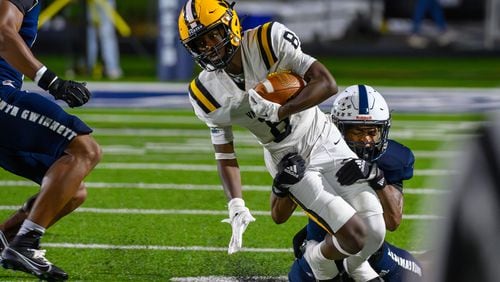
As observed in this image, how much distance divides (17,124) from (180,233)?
135 centimetres

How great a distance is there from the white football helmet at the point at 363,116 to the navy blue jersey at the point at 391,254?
5cm

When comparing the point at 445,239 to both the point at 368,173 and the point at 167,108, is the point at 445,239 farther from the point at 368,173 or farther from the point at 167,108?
the point at 167,108

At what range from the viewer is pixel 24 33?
162 inches

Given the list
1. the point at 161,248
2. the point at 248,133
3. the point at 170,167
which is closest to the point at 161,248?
the point at 161,248

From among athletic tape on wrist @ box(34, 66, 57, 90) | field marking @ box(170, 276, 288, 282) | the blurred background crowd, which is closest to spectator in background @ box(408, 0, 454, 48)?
the blurred background crowd

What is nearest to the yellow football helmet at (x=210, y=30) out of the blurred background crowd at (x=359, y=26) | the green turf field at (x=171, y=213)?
the green turf field at (x=171, y=213)

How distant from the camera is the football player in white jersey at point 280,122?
349 cm

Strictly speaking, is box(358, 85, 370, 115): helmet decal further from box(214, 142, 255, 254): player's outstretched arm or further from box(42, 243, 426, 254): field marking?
box(42, 243, 426, 254): field marking

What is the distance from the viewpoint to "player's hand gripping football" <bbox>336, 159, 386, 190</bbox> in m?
3.54

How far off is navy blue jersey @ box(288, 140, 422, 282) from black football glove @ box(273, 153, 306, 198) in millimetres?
285

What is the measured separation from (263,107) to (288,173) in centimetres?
24

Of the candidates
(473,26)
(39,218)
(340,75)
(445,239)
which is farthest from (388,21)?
(445,239)

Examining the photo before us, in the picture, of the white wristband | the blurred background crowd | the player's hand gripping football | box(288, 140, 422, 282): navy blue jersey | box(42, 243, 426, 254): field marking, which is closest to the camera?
the player's hand gripping football

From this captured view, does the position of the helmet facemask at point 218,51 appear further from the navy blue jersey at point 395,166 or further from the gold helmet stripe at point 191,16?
the navy blue jersey at point 395,166
